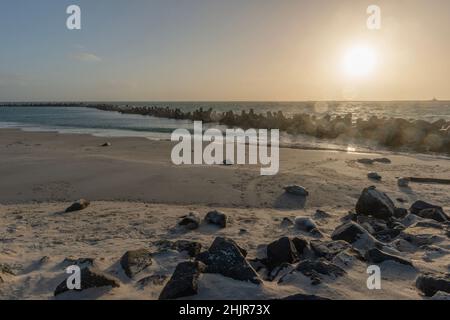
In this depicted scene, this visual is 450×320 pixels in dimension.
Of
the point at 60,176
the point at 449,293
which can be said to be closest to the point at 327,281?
the point at 449,293

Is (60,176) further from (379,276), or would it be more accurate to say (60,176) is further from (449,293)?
(449,293)

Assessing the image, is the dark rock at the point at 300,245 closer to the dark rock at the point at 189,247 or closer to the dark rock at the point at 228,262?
the dark rock at the point at 228,262

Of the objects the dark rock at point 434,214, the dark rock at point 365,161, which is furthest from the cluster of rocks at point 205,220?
the dark rock at point 365,161

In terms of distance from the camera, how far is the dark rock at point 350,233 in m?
5.09

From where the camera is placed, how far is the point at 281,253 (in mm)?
4422

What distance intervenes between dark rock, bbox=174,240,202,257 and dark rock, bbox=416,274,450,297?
2.57 metres

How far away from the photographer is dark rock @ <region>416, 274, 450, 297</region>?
3631mm

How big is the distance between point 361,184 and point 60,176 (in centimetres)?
773

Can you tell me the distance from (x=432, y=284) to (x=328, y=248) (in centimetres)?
131

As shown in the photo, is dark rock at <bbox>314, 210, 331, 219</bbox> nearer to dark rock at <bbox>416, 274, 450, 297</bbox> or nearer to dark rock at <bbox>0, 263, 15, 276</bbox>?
dark rock at <bbox>416, 274, 450, 297</bbox>

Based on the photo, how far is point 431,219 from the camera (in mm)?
6199

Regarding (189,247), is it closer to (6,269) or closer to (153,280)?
(153,280)

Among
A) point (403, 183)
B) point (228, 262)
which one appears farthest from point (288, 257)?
point (403, 183)
